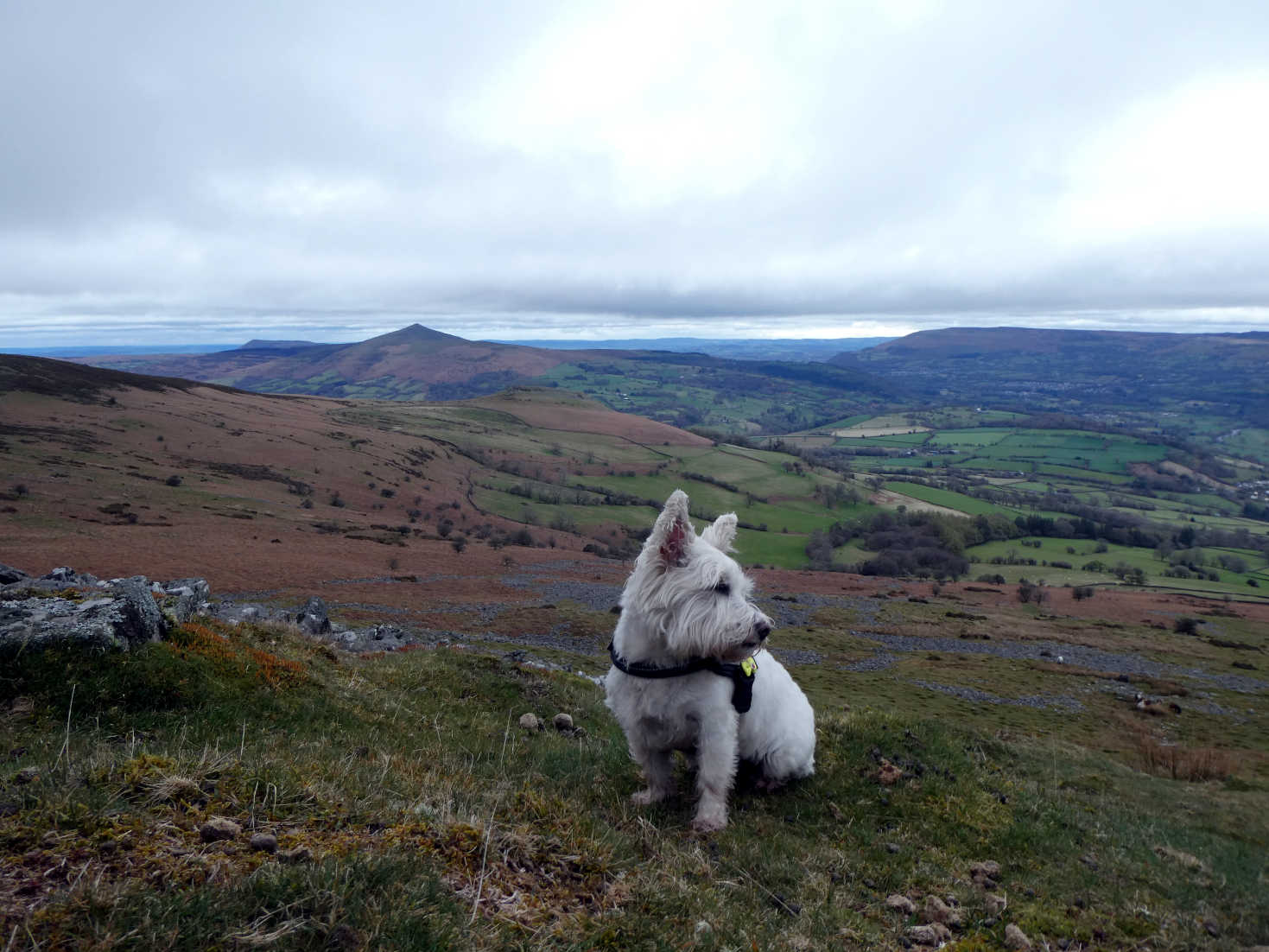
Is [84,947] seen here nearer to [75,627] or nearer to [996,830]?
[75,627]

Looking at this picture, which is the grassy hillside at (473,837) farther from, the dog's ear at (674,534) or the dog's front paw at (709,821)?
the dog's ear at (674,534)

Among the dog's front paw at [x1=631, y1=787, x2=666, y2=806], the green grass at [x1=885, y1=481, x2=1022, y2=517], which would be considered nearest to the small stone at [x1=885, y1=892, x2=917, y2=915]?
the dog's front paw at [x1=631, y1=787, x2=666, y2=806]

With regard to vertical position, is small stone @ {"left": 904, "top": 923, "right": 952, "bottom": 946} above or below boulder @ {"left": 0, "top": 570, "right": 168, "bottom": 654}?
below

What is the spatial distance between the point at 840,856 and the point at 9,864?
5750 millimetres

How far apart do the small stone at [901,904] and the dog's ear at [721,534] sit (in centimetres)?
308

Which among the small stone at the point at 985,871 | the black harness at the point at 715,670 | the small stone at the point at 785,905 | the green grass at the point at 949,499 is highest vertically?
the black harness at the point at 715,670

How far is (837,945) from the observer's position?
168 inches

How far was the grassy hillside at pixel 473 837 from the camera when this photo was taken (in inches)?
112

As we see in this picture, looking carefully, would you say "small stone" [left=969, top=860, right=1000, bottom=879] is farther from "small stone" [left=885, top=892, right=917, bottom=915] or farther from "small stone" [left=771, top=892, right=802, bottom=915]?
"small stone" [left=771, top=892, right=802, bottom=915]

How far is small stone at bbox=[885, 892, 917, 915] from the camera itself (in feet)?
16.9

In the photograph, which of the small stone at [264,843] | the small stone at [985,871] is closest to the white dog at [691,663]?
the small stone at [985,871]

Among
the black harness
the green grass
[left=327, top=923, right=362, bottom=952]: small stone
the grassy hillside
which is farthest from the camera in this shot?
the green grass

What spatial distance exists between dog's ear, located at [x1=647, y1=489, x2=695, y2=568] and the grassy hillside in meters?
2.14

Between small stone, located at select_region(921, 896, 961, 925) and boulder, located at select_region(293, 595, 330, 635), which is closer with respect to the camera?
small stone, located at select_region(921, 896, 961, 925)
